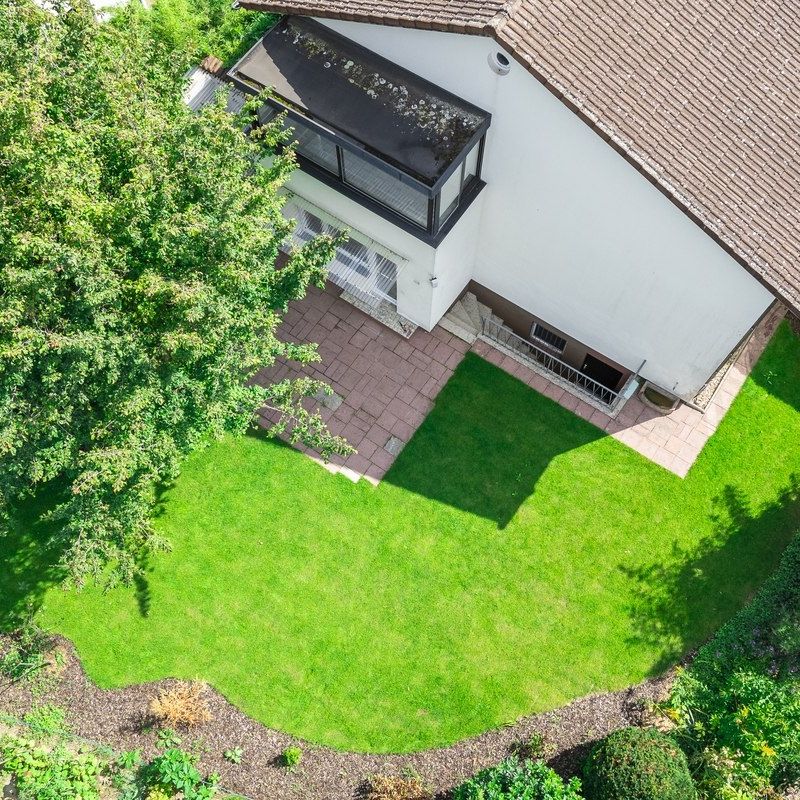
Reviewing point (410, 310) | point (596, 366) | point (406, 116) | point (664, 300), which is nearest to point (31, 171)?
point (406, 116)

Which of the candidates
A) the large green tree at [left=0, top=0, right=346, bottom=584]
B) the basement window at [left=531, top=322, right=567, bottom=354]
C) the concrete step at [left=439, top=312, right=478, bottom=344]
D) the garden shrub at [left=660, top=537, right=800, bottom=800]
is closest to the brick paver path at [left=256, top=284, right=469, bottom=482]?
the concrete step at [left=439, top=312, right=478, bottom=344]

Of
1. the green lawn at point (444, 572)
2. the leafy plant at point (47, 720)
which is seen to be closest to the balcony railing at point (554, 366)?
the green lawn at point (444, 572)

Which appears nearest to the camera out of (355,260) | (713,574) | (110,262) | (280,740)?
(110,262)

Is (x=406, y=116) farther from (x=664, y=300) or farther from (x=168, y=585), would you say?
(x=168, y=585)

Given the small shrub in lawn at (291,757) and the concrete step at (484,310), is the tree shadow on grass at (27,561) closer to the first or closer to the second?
the small shrub in lawn at (291,757)

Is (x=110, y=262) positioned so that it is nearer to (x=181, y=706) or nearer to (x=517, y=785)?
(x=181, y=706)

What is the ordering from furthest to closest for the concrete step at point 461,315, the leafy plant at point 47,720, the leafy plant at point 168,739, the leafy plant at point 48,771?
the concrete step at point 461,315 < the leafy plant at point 168,739 < the leafy plant at point 47,720 < the leafy plant at point 48,771

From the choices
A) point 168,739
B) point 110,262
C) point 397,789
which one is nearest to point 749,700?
point 397,789
